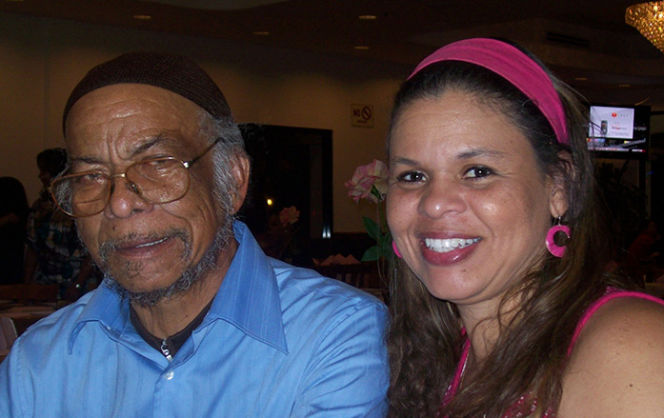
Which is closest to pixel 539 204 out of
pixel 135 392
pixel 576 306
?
pixel 576 306

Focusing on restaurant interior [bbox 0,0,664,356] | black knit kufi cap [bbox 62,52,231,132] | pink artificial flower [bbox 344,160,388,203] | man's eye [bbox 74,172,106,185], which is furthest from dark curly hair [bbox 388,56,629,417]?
restaurant interior [bbox 0,0,664,356]

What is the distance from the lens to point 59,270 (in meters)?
5.29

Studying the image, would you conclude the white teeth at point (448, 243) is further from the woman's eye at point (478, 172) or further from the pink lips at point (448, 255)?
the woman's eye at point (478, 172)

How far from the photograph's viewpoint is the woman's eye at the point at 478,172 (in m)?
1.32

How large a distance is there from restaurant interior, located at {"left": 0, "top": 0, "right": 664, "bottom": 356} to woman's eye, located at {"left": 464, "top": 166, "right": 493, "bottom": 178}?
13.0 feet

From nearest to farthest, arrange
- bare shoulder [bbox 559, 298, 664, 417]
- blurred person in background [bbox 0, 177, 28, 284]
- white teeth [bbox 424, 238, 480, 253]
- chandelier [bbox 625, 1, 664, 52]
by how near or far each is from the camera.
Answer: bare shoulder [bbox 559, 298, 664, 417] → white teeth [bbox 424, 238, 480, 253] → blurred person in background [bbox 0, 177, 28, 284] → chandelier [bbox 625, 1, 664, 52]

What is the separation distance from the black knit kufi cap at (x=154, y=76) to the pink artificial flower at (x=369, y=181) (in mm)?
1715

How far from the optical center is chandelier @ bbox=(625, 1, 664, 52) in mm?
7473

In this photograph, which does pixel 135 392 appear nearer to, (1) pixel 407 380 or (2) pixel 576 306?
(1) pixel 407 380

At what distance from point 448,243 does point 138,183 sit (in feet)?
2.23

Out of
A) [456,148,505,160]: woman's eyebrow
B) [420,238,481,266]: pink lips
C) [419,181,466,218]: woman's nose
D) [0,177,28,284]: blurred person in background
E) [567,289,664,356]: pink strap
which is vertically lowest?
[0,177,28,284]: blurred person in background

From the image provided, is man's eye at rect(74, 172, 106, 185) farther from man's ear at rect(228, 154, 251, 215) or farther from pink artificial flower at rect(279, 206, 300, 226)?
pink artificial flower at rect(279, 206, 300, 226)

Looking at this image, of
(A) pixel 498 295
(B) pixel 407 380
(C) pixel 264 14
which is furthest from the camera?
(C) pixel 264 14

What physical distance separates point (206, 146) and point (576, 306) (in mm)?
880
